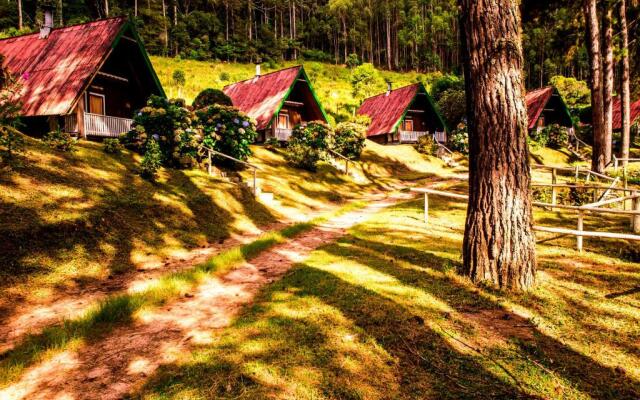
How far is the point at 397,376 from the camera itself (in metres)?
2.92

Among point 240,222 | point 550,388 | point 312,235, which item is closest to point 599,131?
point 312,235

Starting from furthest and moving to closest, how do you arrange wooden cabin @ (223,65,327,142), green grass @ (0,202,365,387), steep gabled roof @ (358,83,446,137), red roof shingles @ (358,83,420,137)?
red roof shingles @ (358,83,420,137), steep gabled roof @ (358,83,446,137), wooden cabin @ (223,65,327,142), green grass @ (0,202,365,387)

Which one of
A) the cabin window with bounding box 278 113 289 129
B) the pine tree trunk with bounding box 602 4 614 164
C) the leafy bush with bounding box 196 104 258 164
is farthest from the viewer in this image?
the cabin window with bounding box 278 113 289 129

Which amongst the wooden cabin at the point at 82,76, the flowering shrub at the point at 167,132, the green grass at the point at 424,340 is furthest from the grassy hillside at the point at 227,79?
the green grass at the point at 424,340

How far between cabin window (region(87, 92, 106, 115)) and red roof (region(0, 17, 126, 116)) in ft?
6.34

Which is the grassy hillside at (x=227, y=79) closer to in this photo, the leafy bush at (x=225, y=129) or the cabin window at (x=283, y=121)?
the cabin window at (x=283, y=121)

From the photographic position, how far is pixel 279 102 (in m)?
26.1

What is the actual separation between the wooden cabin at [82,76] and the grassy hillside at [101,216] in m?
4.00

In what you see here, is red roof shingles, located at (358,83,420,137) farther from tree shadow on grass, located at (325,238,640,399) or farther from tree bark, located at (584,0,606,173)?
tree shadow on grass, located at (325,238,640,399)

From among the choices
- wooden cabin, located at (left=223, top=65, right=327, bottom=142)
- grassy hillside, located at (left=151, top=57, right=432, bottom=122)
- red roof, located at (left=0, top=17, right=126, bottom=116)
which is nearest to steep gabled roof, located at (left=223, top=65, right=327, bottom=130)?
wooden cabin, located at (left=223, top=65, right=327, bottom=142)

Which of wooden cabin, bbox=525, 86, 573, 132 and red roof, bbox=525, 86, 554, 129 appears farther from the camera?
wooden cabin, bbox=525, 86, 573, 132

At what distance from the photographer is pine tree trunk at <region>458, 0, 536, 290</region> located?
4.62 meters

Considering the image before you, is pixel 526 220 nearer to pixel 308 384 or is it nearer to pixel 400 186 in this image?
pixel 308 384

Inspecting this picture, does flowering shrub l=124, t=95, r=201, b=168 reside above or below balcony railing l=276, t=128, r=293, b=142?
below
